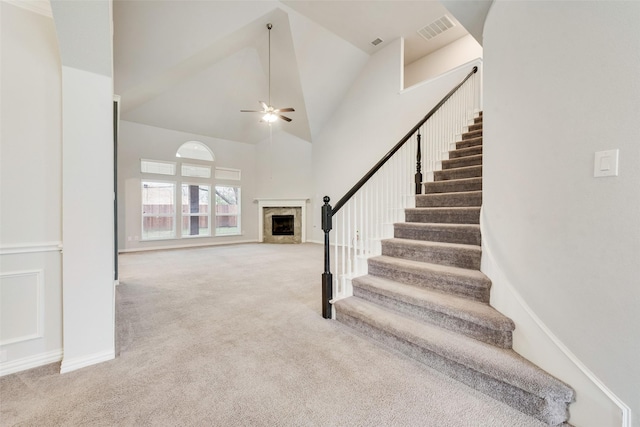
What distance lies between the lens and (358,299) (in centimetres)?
251

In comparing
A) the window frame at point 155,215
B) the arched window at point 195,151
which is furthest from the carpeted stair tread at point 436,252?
the arched window at point 195,151

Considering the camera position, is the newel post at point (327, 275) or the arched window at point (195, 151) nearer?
the newel post at point (327, 275)

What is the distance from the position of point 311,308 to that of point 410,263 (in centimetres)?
116

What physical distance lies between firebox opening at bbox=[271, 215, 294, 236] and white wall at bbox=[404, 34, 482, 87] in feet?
17.8

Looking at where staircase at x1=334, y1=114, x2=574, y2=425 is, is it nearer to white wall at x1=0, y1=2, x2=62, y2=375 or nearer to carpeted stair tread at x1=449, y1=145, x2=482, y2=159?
carpeted stair tread at x1=449, y1=145, x2=482, y2=159

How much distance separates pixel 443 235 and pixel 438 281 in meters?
0.62

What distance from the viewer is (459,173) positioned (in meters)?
3.39

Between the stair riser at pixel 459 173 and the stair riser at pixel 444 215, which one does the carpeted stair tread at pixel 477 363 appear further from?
the stair riser at pixel 459 173

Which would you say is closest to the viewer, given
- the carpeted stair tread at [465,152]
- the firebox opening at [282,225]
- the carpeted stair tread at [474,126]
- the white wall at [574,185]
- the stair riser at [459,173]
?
the white wall at [574,185]

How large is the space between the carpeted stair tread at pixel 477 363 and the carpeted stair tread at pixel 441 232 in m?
0.96

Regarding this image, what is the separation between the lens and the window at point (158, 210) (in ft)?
22.5

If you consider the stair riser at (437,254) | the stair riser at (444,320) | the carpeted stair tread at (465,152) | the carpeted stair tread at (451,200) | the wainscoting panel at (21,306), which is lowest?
the stair riser at (444,320)

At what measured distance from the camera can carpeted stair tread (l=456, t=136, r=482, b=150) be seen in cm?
381

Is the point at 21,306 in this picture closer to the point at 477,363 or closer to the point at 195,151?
the point at 477,363
